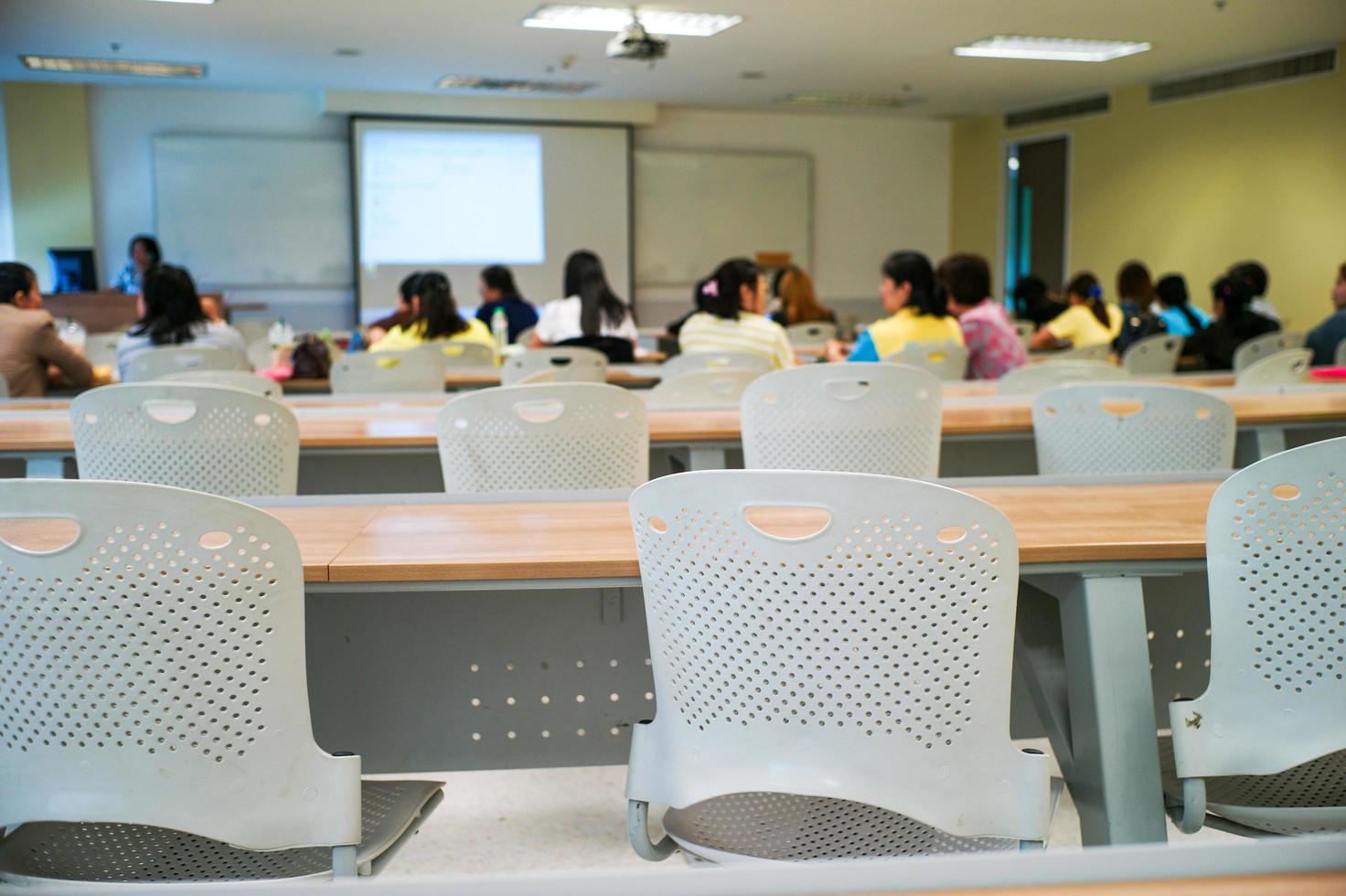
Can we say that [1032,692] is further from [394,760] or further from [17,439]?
[17,439]

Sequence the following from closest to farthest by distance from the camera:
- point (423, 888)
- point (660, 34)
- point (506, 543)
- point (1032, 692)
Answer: point (423, 888)
point (506, 543)
point (1032, 692)
point (660, 34)

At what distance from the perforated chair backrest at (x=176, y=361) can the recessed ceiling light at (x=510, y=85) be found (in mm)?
6640

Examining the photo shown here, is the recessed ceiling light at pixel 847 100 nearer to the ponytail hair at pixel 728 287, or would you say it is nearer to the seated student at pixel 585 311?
the seated student at pixel 585 311

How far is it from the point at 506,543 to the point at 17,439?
1917 millimetres

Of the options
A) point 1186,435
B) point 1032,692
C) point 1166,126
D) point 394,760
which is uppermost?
point 1166,126

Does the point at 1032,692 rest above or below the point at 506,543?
below

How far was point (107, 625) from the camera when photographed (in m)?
1.30

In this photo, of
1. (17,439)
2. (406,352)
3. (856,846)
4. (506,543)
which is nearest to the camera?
(856,846)

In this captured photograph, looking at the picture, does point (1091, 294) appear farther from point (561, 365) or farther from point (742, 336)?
point (561, 365)

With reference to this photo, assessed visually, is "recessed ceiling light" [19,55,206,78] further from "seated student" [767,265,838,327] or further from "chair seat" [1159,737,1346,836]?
"chair seat" [1159,737,1346,836]

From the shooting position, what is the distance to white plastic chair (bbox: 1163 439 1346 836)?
1.44 m

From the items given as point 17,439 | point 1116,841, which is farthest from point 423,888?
point 17,439

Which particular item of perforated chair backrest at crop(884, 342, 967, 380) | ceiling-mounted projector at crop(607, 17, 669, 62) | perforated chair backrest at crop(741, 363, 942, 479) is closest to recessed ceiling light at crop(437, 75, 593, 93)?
ceiling-mounted projector at crop(607, 17, 669, 62)

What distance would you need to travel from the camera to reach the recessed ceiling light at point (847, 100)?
11914mm
